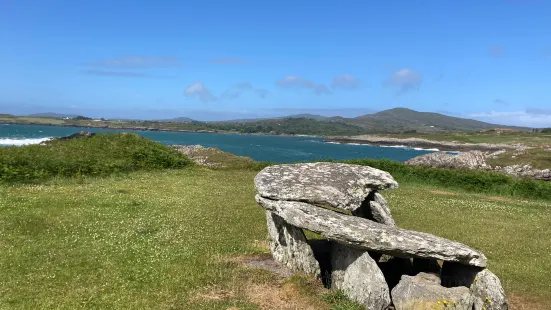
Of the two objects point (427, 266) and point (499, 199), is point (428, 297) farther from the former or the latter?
point (499, 199)

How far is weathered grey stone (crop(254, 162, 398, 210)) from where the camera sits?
49.1 ft

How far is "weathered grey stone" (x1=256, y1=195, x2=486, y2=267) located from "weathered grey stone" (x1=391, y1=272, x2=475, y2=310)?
898 mm

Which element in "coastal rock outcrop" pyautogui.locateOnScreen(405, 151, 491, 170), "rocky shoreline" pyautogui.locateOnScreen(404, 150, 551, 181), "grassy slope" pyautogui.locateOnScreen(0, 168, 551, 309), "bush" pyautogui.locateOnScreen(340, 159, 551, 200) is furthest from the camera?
"coastal rock outcrop" pyautogui.locateOnScreen(405, 151, 491, 170)

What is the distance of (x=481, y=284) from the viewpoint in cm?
1270

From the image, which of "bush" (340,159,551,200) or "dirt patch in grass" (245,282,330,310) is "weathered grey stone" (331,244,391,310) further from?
"bush" (340,159,551,200)

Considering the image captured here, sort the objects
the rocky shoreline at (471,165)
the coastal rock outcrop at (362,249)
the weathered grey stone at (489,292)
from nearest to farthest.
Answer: the weathered grey stone at (489,292)
the coastal rock outcrop at (362,249)
the rocky shoreline at (471,165)

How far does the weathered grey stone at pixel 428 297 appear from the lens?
11.8 metres

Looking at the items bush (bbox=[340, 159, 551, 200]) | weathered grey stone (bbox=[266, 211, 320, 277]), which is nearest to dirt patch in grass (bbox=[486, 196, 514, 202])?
bush (bbox=[340, 159, 551, 200])

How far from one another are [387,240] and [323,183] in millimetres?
3539

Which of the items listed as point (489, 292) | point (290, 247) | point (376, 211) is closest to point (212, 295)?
point (290, 247)

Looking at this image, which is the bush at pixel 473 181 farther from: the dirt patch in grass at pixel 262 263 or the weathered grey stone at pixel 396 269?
the weathered grey stone at pixel 396 269

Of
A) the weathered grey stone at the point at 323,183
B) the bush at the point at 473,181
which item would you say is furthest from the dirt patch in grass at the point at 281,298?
the bush at the point at 473,181

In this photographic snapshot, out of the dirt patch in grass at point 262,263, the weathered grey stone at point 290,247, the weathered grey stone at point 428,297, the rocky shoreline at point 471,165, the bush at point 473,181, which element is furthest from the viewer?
the rocky shoreline at point 471,165

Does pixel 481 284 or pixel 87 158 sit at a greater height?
pixel 87 158
